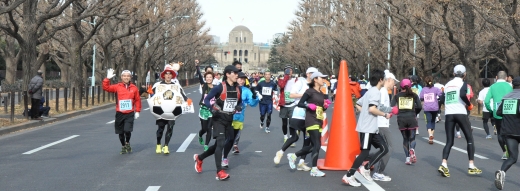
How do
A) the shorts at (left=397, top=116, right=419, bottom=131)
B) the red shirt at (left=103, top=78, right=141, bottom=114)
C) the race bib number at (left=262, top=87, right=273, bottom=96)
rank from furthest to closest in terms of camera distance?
the race bib number at (left=262, top=87, right=273, bottom=96) → the red shirt at (left=103, top=78, right=141, bottom=114) → the shorts at (left=397, top=116, right=419, bottom=131)

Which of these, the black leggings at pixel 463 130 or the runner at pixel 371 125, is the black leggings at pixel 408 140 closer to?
the black leggings at pixel 463 130

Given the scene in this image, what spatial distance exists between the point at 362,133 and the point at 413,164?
2657 millimetres

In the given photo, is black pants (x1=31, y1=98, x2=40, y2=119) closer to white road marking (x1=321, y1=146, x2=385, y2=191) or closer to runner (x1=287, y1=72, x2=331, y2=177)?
runner (x1=287, y1=72, x2=331, y2=177)

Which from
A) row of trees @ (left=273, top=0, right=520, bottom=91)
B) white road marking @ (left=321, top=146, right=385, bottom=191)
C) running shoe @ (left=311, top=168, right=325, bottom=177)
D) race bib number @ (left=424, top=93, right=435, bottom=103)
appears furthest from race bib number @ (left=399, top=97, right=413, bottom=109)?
row of trees @ (left=273, top=0, right=520, bottom=91)

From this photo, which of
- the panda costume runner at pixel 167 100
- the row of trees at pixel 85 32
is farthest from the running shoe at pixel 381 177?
the row of trees at pixel 85 32

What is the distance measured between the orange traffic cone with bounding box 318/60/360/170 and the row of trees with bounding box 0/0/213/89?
36.1ft

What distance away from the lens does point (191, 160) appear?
11133 millimetres

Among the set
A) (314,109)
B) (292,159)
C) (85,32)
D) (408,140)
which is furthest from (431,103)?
(85,32)

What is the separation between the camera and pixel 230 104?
924cm

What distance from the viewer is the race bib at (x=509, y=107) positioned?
8383mm

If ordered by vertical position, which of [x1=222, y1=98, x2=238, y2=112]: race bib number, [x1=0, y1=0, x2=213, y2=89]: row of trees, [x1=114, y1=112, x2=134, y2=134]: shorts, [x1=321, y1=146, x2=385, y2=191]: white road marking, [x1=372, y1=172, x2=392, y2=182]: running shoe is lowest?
[x1=321, y1=146, x2=385, y2=191]: white road marking

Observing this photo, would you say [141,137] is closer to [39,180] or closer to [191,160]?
[191,160]

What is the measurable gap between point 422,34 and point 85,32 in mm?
19136

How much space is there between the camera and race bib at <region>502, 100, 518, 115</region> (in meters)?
8.38
